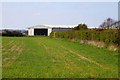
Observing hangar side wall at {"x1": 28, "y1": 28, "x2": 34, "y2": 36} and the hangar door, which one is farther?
the hangar door

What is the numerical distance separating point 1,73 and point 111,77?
3846 millimetres

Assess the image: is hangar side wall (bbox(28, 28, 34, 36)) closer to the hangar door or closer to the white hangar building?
the white hangar building

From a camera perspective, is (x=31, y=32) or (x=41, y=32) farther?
(x=41, y=32)

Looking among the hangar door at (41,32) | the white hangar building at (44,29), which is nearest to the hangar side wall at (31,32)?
the white hangar building at (44,29)

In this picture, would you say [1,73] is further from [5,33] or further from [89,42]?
[5,33]

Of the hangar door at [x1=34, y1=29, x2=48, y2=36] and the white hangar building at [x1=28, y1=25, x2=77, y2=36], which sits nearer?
the white hangar building at [x1=28, y1=25, x2=77, y2=36]

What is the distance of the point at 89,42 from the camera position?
1436 inches

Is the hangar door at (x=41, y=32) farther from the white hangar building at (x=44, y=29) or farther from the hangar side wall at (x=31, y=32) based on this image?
the hangar side wall at (x=31, y=32)

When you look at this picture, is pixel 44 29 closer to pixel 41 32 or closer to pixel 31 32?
pixel 41 32

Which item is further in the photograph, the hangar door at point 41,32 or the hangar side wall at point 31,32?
the hangar door at point 41,32

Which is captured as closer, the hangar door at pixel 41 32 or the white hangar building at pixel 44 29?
the white hangar building at pixel 44 29

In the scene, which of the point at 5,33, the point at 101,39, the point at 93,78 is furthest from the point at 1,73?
the point at 5,33

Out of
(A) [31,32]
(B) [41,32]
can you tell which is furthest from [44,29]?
(A) [31,32]

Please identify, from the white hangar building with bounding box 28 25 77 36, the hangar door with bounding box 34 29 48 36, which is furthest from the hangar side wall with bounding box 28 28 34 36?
the hangar door with bounding box 34 29 48 36
